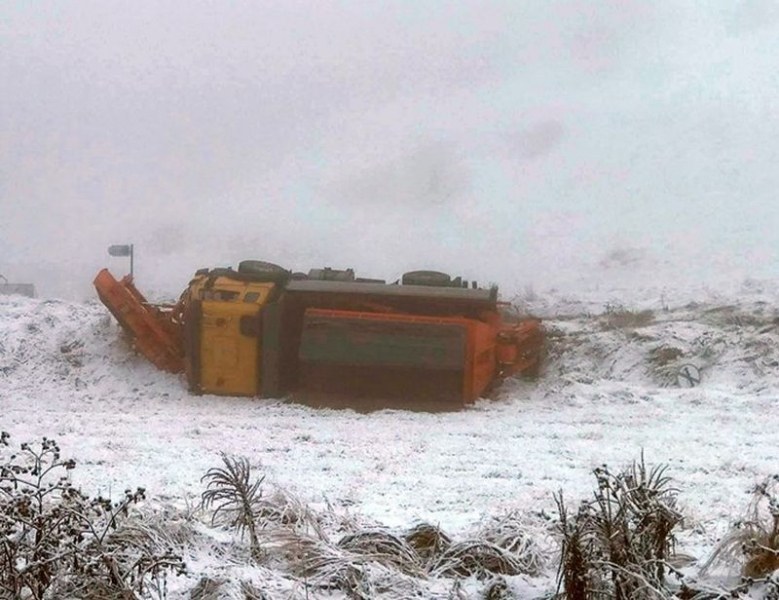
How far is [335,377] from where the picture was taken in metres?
11.6

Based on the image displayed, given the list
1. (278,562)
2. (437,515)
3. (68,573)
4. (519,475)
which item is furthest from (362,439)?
(68,573)

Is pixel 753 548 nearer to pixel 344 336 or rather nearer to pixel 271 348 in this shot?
pixel 344 336

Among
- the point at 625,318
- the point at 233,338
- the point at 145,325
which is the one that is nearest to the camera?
the point at 233,338

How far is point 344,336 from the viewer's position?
11422mm

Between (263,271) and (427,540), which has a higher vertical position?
(263,271)

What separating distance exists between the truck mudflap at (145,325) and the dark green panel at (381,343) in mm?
2502

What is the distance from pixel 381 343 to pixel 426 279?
4.71ft

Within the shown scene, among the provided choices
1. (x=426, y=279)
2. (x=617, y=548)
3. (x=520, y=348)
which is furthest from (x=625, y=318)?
(x=617, y=548)

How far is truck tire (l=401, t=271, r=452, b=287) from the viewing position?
12312 mm

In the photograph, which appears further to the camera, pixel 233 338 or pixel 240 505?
pixel 233 338

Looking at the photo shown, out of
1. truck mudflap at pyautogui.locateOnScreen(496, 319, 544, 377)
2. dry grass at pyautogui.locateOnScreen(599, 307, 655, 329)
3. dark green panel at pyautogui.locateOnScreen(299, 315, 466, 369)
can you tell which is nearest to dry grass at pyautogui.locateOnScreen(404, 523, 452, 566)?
dark green panel at pyautogui.locateOnScreen(299, 315, 466, 369)

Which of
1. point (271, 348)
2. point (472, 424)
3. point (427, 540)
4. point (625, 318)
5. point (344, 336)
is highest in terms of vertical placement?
point (625, 318)

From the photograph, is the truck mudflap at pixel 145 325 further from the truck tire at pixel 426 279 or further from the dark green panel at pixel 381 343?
the truck tire at pixel 426 279

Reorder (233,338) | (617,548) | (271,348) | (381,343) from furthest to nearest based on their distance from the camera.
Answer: (233,338) → (271,348) → (381,343) → (617,548)
